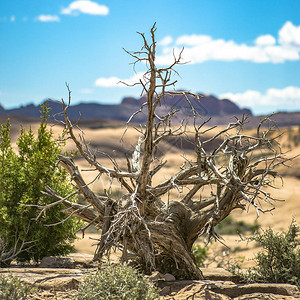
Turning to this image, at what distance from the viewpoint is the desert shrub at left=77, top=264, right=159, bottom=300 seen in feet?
18.0

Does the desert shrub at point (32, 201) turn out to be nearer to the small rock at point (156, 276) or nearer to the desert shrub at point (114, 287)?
the small rock at point (156, 276)

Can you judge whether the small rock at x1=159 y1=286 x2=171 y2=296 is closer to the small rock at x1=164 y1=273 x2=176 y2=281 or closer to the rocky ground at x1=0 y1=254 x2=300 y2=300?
the rocky ground at x1=0 y1=254 x2=300 y2=300

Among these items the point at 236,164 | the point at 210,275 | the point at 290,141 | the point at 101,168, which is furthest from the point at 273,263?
the point at 290,141

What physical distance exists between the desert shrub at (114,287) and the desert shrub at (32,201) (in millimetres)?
3413

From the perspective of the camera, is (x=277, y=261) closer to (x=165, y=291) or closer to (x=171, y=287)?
(x=171, y=287)

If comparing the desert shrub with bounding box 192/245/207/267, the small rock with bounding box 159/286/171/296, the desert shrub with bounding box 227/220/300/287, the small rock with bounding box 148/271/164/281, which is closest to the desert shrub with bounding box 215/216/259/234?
the desert shrub with bounding box 192/245/207/267

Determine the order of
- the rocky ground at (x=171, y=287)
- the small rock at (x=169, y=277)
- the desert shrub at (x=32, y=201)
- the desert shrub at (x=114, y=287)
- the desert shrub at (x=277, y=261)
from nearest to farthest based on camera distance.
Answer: the desert shrub at (x=114, y=287) → the rocky ground at (x=171, y=287) → the small rock at (x=169, y=277) → the desert shrub at (x=277, y=261) → the desert shrub at (x=32, y=201)

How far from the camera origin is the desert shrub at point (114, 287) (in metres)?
5.48

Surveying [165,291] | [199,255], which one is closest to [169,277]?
[165,291]

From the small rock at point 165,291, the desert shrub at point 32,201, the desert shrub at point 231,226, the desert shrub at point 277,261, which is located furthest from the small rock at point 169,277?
the desert shrub at point 231,226

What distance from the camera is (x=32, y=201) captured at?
9.19 metres

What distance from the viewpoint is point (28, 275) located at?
6.92 m

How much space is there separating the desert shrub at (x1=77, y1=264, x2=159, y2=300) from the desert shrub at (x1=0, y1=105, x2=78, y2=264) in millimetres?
3413

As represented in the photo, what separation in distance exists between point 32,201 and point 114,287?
4.20 meters
